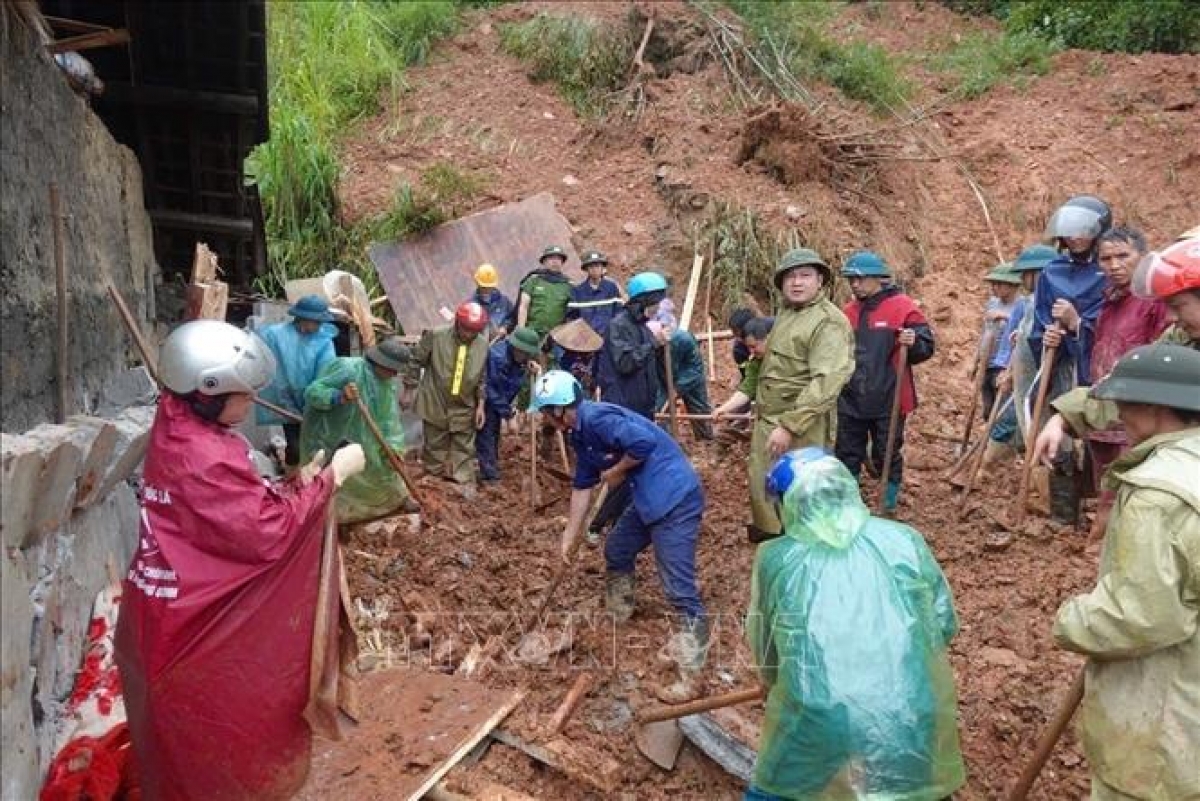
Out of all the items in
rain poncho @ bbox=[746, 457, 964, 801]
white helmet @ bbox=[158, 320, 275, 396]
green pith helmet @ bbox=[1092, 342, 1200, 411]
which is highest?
green pith helmet @ bbox=[1092, 342, 1200, 411]

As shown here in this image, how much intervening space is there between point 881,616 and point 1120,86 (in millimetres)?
12912

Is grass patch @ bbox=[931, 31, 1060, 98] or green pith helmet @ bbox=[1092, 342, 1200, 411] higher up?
grass patch @ bbox=[931, 31, 1060, 98]

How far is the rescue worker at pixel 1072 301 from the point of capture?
18.5 feet

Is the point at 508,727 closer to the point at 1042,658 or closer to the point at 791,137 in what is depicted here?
the point at 1042,658

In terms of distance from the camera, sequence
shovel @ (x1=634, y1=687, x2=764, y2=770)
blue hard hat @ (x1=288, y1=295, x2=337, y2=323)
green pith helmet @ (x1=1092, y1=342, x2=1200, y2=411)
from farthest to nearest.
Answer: blue hard hat @ (x1=288, y1=295, x2=337, y2=323) < shovel @ (x1=634, y1=687, x2=764, y2=770) < green pith helmet @ (x1=1092, y1=342, x2=1200, y2=411)

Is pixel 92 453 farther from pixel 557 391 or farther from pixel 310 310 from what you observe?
pixel 310 310

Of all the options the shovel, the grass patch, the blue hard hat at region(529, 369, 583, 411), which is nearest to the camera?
the shovel

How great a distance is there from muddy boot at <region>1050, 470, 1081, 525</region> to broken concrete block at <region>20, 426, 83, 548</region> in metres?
5.55

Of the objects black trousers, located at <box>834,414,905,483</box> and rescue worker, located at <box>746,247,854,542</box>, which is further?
black trousers, located at <box>834,414,905,483</box>

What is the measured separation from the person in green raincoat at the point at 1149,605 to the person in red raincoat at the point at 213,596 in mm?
2532

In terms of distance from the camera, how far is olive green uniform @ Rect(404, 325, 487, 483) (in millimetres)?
8031

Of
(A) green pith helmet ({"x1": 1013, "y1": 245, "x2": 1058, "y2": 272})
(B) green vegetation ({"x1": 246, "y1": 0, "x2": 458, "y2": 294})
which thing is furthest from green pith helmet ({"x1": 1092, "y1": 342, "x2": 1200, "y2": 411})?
(B) green vegetation ({"x1": 246, "y1": 0, "x2": 458, "y2": 294})

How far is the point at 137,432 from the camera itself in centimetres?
479

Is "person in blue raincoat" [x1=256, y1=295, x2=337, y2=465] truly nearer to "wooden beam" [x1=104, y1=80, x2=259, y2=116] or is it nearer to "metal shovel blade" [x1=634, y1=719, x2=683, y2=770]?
"wooden beam" [x1=104, y1=80, x2=259, y2=116]
